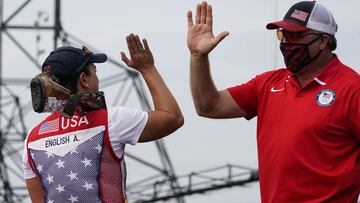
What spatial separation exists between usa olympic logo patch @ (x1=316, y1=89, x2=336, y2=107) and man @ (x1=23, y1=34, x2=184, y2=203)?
47cm

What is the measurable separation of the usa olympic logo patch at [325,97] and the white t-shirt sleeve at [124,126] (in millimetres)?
579

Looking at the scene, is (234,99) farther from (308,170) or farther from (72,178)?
(72,178)

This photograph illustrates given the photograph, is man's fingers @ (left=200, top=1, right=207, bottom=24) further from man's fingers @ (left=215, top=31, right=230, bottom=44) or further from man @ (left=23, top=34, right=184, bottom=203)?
man @ (left=23, top=34, right=184, bottom=203)

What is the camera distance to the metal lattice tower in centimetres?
601

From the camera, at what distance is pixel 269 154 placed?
12.4 feet

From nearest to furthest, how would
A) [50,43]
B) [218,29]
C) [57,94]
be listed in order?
1. [57,94]
2. [218,29]
3. [50,43]

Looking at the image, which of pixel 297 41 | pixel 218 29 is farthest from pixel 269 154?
pixel 218 29

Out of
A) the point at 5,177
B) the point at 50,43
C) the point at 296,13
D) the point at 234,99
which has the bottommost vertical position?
the point at 5,177

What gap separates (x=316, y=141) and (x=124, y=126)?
63cm

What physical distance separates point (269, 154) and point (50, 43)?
309 cm

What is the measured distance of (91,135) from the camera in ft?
11.9

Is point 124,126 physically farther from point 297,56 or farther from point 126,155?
point 126,155

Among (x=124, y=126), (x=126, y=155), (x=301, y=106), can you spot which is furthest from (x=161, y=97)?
(x=126, y=155)

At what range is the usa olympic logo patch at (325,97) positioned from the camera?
365cm
